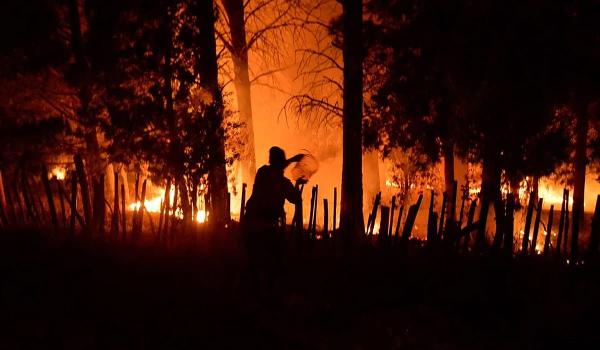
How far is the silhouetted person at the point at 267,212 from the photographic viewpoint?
5566mm

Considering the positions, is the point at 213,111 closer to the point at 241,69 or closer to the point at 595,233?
the point at 595,233

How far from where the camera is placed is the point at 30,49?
26.5 ft

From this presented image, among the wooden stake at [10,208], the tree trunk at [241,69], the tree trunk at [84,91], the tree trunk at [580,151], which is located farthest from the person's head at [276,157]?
the tree trunk at [580,151]

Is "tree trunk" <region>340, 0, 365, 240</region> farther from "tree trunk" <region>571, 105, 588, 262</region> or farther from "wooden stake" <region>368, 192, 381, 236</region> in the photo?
"tree trunk" <region>571, 105, 588, 262</region>

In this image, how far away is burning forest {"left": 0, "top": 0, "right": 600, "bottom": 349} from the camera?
15.2 feet

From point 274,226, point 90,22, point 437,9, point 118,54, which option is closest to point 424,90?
point 437,9

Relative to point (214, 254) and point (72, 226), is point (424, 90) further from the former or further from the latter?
point (72, 226)

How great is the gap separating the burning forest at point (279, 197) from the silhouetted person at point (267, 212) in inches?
0.9

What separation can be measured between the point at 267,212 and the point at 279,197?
0.23 meters

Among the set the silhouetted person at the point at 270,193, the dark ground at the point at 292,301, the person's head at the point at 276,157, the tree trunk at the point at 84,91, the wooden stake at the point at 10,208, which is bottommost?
the dark ground at the point at 292,301

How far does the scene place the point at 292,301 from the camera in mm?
5043

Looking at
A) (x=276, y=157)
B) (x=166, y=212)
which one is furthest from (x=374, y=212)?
(x=166, y=212)

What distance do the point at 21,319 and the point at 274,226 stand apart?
273 centimetres

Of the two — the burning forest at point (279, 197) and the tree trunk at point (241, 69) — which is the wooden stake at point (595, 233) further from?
the tree trunk at point (241, 69)
